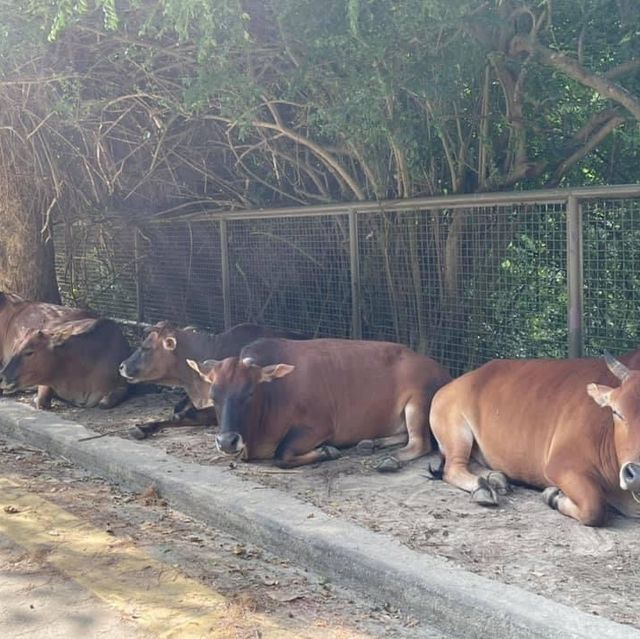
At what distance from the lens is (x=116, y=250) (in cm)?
1288

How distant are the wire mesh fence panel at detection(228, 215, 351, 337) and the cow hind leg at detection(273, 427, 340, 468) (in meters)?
2.28

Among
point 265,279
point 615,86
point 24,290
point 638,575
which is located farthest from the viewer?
point 24,290

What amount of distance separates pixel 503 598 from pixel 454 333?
3982mm

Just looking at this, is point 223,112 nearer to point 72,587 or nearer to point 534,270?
point 534,270

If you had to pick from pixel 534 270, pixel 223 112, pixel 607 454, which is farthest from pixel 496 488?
pixel 223 112

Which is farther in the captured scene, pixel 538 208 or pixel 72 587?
pixel 538 208

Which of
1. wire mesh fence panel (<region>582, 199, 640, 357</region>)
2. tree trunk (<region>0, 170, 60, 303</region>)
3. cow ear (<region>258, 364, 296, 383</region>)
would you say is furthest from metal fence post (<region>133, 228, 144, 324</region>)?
wire mesh fence panel (<region>582, 199, 640, 357</region>)

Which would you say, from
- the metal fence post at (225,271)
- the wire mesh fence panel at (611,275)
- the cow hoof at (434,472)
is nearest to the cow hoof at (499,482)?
the cow hoof at (434,472)

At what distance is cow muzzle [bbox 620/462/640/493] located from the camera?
4816 mm

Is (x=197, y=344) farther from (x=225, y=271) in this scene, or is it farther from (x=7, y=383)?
(x=225, y=271)

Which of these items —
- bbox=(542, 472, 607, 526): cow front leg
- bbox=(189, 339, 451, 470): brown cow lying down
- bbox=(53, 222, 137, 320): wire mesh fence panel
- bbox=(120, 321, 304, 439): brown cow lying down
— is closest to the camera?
bbox=(542, 472, 607, 526): cow front leg

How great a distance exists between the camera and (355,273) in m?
A: 8.90

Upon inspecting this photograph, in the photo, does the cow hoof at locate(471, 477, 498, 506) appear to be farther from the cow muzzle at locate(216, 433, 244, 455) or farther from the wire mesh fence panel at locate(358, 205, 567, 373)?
the wire mesh fence panel at locate(358, 205, 567, 373)

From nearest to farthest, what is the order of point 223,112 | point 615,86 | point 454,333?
point 615,86, point 454,333, point 223,112
